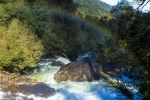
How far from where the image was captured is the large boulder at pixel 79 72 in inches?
1009

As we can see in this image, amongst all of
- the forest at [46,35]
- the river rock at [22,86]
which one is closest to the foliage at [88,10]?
the forest at [46,35]

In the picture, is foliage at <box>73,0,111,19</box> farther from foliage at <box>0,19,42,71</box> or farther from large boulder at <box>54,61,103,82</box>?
foliage at <box>0,19,42,71</box>

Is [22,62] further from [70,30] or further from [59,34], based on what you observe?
[70,30]

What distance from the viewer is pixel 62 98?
2123 centimetres

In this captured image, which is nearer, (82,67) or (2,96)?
(2,96)

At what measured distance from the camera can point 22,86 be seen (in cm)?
2277

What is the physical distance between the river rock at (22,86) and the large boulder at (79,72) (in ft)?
8.18

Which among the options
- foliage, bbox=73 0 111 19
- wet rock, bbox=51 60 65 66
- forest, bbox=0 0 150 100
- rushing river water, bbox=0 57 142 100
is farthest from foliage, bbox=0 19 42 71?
foliage, bbox=73 0 111 19

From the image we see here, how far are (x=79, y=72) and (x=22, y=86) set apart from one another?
5.63 m

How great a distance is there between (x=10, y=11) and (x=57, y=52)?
6420 mm

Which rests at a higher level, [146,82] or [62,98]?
[146,82]

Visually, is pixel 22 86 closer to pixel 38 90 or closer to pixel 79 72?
pixel 38 90

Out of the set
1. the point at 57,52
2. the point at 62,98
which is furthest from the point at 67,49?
the point at 62,98

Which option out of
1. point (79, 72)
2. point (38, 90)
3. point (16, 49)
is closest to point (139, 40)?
point (38, 90)
